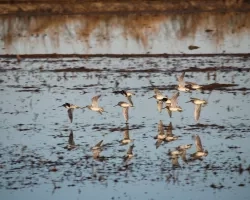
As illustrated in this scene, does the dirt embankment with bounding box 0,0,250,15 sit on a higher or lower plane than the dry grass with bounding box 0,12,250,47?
higher

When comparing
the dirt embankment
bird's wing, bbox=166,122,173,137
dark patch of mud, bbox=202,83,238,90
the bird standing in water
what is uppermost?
the dirt embankment

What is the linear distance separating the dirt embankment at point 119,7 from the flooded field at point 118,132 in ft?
49.9

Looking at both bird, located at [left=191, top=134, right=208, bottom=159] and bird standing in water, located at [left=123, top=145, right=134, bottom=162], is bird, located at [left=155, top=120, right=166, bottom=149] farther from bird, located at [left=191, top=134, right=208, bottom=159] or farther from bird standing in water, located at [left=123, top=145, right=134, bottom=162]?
bird, located at [left=191, top=134, right=208, bottom=159]

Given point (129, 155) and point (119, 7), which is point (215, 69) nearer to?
point (129, 155)

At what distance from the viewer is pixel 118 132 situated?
1719 cm

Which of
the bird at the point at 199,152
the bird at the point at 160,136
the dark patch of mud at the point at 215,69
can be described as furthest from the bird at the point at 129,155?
the dark patch of mud at the point at 215,69

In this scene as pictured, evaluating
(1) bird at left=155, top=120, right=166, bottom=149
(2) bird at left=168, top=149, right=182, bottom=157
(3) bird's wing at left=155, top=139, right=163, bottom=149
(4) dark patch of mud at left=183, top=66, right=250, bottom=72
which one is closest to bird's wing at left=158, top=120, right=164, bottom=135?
(1) bird at left=155, top=120, right=166, bottom=149

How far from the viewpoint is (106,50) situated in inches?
1233

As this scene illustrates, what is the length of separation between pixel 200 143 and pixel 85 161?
95.6 inches

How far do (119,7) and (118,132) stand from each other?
2660cm

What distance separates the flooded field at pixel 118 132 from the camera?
13235mm

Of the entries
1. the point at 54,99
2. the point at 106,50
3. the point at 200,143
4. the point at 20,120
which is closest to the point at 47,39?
the point at 106,50

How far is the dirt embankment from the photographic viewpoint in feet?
140

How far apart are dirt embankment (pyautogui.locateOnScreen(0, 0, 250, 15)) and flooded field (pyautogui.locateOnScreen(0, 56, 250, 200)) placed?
49.9ft
